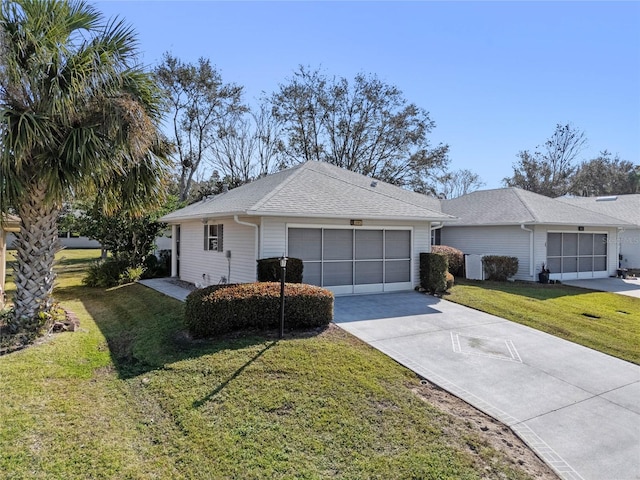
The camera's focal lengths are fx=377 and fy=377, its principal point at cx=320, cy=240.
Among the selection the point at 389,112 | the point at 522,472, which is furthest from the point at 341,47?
the point at 389,112

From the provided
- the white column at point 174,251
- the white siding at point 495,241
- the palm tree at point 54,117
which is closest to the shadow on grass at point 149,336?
the palm tree at point 54,117

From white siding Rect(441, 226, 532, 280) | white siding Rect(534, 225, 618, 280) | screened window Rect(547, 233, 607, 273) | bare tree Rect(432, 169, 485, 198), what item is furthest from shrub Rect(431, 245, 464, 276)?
bare tree Rect(432, 169, 485, 198)

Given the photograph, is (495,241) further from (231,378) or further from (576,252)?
(231,378)

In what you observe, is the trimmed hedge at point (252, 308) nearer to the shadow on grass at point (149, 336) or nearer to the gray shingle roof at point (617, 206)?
the shadow on grass at point (149, 336)

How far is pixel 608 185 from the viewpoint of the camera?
153 feet

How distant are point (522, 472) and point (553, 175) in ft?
149

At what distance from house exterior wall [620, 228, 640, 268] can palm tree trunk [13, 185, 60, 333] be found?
26.8 meters

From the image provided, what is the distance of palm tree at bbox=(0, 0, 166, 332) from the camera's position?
20.5 ft

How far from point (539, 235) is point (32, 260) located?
17.5m

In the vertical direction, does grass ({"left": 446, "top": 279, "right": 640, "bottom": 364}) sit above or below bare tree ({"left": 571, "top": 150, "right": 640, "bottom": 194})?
below

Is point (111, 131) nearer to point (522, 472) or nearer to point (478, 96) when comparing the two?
point (522, 472)

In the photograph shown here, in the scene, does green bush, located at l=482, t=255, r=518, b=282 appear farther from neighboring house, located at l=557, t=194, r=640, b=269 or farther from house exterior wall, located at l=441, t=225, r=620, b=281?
neighboring house, located at l=557, t=194, r=640, b=269

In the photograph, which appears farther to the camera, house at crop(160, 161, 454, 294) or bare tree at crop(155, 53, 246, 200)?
bare tree at crop(155, 53, 246, 200)

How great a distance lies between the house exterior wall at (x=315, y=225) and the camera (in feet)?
33.6
